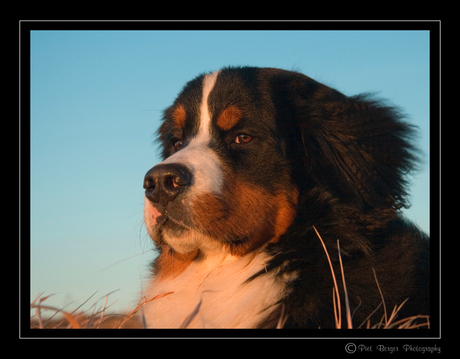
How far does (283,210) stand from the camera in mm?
4070

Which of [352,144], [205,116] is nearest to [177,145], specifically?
[205,116]

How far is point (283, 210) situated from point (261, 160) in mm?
427

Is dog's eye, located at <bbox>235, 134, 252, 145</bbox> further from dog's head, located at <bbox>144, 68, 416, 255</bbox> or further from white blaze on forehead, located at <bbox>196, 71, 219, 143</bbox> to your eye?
white blaze on forehead, located at <bbox>196, 71, 219, 143</bbox>

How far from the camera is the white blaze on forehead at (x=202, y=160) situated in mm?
3846

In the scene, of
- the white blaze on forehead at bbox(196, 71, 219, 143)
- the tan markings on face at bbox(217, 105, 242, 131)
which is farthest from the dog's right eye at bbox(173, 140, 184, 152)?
the tan markings on face at bbox(217, 105, 242, 131)

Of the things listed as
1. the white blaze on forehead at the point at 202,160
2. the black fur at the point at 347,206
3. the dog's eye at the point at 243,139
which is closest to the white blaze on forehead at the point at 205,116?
the white blaze on forehead at the point at 202,160

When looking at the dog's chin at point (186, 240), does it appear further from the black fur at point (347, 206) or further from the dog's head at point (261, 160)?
the black fur at point (347, 206)

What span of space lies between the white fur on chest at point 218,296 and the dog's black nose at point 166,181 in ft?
2.51

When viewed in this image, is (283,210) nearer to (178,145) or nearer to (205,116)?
(205,116)
